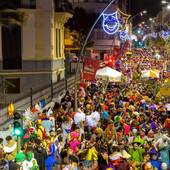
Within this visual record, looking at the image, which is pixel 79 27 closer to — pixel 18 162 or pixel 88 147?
pixel 88 147

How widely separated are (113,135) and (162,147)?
1.57 metres

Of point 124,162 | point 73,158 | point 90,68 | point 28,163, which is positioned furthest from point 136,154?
point 90,68

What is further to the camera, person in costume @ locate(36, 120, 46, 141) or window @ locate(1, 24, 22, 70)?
window @ locate(1, 24, 22, 70)

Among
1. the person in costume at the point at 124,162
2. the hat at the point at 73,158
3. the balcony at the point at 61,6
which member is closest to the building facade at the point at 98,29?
the balcony at the point at 61,6

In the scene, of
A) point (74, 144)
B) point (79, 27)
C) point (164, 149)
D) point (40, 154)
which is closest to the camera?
point (40, 154)

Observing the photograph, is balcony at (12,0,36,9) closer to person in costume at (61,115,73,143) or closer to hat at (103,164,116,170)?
person in costume at (61,115,73,143)

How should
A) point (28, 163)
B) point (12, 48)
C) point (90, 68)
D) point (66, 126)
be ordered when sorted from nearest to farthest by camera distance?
point (28, 163)
point (66, 126)
point (90, 68)
point (12, 48)

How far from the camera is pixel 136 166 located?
9.68 m

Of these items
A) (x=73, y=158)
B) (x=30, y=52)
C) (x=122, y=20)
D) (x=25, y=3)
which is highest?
(x=122, y=20)

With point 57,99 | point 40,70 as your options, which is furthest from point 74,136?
point 40,70

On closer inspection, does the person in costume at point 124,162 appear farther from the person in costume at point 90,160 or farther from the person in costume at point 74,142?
the person in costume at point 74,142

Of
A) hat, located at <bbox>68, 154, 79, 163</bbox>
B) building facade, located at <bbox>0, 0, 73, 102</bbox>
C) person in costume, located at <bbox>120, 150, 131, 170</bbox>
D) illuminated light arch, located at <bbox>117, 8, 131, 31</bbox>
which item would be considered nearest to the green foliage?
illuminated light arch, located at <bbox>117, 8, 131, 31</bbox>

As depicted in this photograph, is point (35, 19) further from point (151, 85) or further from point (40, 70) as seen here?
point (151, 85)

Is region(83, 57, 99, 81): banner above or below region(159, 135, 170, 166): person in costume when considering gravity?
above
